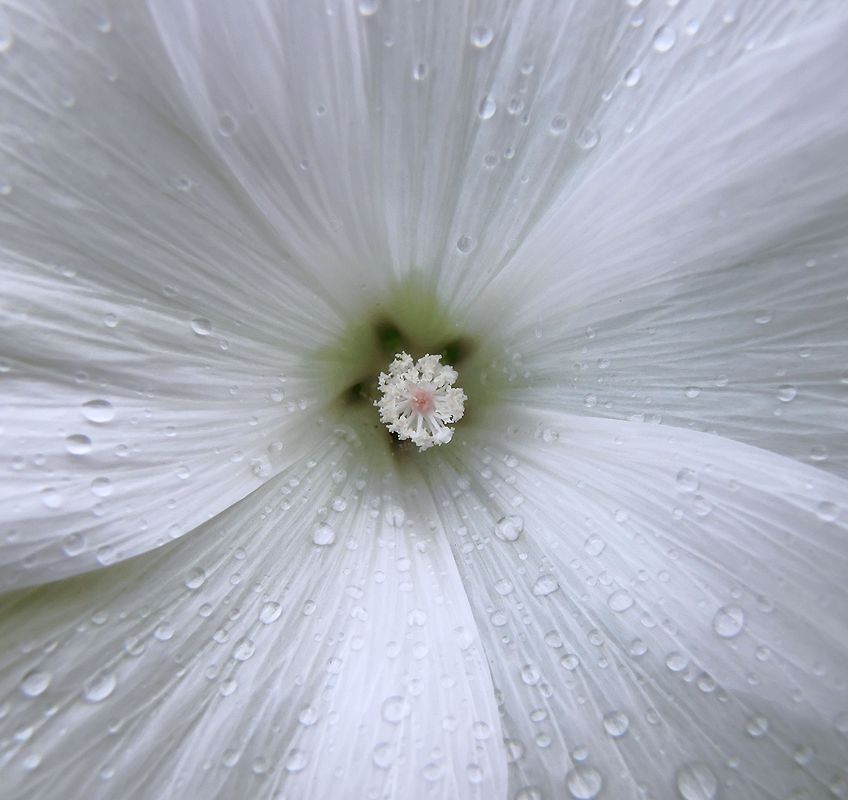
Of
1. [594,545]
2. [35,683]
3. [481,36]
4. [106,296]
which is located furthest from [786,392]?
[35,683]

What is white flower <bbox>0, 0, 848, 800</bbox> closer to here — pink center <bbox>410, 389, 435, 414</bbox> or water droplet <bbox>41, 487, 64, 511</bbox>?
water droplet <bbox>41, 487, 64, 511</bbox>

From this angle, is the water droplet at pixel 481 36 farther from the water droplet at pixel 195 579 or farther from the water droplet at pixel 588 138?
the water droplet at pixel 195 579

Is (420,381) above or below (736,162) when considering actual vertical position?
below

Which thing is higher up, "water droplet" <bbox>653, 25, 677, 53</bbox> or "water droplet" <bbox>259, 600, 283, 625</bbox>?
"water droplet" <bbox>653, 25, 677, 53</bbox>

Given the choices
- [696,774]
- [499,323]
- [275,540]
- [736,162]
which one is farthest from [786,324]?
[275,540]

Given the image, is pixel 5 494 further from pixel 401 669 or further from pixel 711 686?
pixel 711 686

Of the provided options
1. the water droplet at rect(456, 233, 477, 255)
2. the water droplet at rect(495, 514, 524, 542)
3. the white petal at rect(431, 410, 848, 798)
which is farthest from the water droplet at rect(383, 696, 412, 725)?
the water droplet at rect(456, 233, 477, 255)
